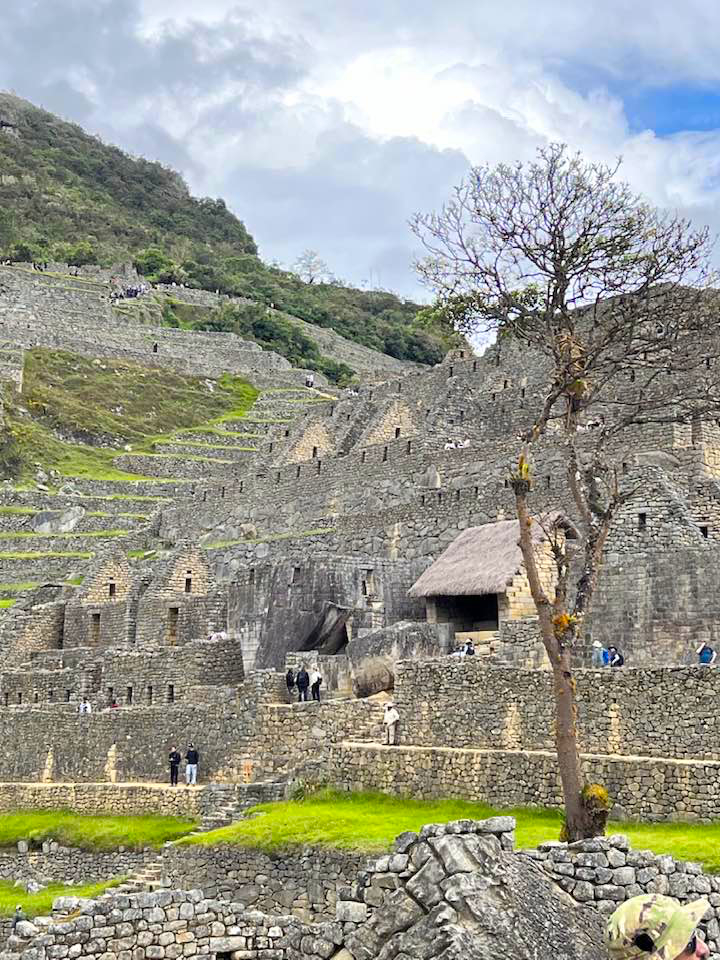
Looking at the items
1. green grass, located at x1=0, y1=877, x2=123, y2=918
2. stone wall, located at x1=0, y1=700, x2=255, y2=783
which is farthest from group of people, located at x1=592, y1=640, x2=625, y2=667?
green grass, located at x1=0, y1=877, x2=123, y2=918

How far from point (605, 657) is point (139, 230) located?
308 ft

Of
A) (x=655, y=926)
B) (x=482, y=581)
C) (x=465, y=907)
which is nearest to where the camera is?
(x=655, y=926)

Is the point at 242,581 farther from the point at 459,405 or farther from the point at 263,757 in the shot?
the point at 459,405

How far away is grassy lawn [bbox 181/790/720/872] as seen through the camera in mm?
14688

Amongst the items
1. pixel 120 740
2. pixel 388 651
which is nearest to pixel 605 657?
pixel 388 651

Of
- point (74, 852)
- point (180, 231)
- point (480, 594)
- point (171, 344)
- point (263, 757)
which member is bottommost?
point (74, 852)

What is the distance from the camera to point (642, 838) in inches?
574

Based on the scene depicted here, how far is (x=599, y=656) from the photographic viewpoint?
883 inches

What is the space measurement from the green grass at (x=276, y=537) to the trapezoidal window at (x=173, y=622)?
3492 millimetres

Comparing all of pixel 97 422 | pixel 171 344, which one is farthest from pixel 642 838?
pixel 171 344

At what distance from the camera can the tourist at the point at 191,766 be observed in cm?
2544

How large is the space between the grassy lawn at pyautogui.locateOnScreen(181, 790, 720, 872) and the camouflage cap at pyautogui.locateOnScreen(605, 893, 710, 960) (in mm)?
4427

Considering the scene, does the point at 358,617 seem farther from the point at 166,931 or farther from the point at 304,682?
the point at 166,931

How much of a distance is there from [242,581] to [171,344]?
140ft
